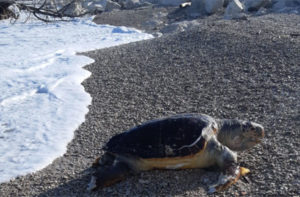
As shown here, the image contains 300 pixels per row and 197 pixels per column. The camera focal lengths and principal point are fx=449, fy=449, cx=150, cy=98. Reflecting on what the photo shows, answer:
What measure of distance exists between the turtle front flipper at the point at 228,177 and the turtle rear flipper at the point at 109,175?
709 millimetres

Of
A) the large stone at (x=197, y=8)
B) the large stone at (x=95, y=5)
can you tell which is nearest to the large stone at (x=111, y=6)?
Answer: the large stone at (x=95, y=5)

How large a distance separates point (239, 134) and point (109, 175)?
116 cm

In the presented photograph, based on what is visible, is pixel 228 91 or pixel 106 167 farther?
pixel 228 91

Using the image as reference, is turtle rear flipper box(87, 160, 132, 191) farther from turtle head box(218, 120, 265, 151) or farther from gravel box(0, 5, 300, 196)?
turtle head box(218, 120, 265, 151)

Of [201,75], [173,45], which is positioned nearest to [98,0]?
[173,45]

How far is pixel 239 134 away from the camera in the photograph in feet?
12.6

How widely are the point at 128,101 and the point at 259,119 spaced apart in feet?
6.66

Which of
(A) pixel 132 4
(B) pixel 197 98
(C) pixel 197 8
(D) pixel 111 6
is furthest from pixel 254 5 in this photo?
(B) pixel 197 98

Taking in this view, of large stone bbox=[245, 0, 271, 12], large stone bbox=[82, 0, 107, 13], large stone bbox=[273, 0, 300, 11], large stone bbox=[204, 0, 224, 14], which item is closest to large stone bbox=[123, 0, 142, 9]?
large stone bbox=[82, 0, 107, 13]

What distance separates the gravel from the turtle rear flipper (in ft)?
0.19

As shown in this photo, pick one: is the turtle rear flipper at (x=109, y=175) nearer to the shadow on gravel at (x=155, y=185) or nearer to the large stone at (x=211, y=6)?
the shadow on gravel at (x=155, y=185)

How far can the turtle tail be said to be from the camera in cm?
356

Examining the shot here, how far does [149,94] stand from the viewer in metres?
6.47

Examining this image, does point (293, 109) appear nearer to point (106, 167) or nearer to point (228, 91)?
point (228, 91)
